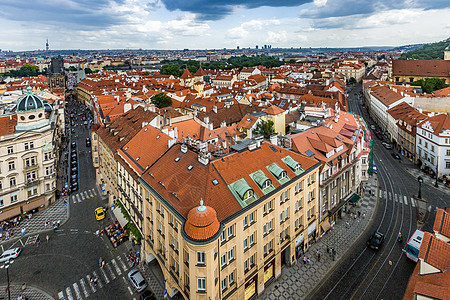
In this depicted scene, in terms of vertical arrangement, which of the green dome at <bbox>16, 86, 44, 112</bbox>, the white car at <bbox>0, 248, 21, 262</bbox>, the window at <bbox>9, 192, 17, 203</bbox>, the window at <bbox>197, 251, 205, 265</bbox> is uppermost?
the green dome at <bbox>16, 86, 44, 112</bbox>

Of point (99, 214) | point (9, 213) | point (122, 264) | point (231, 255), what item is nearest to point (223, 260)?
point (231, 255)

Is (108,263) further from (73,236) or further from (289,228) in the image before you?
(289,228)

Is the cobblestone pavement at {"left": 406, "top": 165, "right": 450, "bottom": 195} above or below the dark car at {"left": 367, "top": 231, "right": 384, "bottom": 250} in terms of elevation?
above

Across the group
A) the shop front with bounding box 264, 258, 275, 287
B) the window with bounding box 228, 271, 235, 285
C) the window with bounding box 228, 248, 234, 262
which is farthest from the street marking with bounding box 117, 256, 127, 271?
the shop front with bounding box 264, 258, 275, 287

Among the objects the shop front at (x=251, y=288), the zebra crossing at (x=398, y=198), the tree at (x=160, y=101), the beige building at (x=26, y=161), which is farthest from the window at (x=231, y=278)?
the tree at (x=160, y=101)

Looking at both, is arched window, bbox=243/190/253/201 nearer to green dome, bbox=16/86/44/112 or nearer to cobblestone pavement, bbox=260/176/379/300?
cobblestone pavement, bbox=260/176/379/300

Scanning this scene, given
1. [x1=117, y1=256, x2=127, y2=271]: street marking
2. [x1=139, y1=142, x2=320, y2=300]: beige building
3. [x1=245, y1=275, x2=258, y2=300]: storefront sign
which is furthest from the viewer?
[x1=117, y1=256, x2=127, y2=271]: street marking

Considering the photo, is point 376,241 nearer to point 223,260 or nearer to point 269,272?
point 269,272
